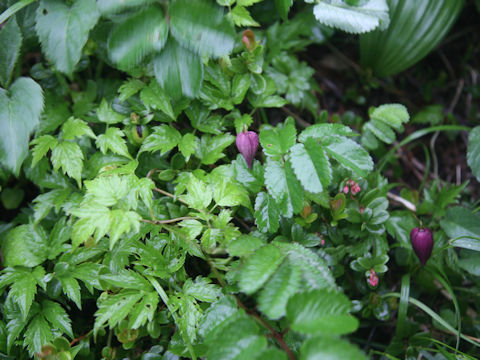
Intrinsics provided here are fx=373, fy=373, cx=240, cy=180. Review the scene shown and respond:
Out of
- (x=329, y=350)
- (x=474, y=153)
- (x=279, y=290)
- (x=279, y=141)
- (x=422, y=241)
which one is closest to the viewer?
(x=329, y=350)

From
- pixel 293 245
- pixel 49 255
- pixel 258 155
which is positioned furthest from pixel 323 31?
pixel 49 255

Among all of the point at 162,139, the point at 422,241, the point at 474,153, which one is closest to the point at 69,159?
the point at 162,139

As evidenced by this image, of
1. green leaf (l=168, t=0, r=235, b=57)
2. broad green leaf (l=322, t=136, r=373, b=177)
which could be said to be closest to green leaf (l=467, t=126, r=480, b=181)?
broad green leaf (l=322, t=136, r=373, b=177)

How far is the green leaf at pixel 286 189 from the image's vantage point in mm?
936

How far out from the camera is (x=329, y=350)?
63 cm

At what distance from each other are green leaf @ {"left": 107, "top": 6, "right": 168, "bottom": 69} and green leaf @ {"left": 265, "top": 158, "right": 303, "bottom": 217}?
426 mm

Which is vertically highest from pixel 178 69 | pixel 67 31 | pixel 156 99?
pixel 67 31

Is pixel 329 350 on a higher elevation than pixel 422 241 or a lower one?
higher

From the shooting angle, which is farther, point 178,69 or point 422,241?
point 422,241

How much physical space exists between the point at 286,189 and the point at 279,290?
11.2 inches

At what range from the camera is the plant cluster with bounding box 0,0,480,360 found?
2.94ft

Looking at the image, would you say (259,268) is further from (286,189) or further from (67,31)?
(67,31)

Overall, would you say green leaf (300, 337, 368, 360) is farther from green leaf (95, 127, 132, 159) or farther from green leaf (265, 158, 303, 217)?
green leaf (95, 127, 132, 159)

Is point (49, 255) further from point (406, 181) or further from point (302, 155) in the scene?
point (406, 181)
